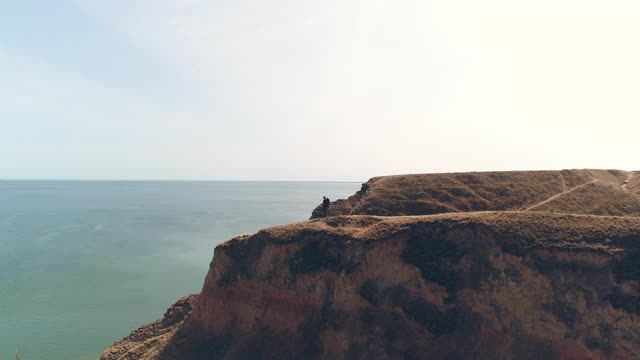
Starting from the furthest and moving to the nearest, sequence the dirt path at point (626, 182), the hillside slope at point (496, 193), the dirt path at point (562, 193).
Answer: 1. the dirt path at point (626, 182)
2. the dirt path at point (562, 193)
3. the hillside slope at point (496, 193)

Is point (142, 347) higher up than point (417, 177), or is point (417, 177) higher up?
point (417, 177)

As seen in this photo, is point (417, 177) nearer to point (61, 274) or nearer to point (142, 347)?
point (142, 347)

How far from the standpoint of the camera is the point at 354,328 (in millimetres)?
29422

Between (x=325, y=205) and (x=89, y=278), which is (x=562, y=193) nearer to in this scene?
(x=325, y=205)

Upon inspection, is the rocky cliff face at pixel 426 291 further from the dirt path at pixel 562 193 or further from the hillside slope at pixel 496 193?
the dirt path at pixel 562 193

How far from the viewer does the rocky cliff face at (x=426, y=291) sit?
2605cm

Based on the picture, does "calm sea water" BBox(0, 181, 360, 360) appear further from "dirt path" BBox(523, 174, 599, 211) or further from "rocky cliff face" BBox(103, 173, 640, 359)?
"dirt path" BBox(523, 174, 599, 211)

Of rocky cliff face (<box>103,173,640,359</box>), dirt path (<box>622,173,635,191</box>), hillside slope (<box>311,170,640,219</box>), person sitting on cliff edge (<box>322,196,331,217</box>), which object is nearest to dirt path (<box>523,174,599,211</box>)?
hillside slope (<box>311,170,640,219</box>)

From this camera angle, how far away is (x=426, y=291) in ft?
94.8

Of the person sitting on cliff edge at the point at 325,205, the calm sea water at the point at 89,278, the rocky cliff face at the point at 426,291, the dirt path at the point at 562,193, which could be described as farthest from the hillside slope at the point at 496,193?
the calm sea water at the point at 89,278

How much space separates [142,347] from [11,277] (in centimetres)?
3954

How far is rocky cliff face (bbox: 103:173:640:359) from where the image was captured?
85.5 ft

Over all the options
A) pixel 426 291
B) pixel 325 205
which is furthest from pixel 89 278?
pixel 426 291

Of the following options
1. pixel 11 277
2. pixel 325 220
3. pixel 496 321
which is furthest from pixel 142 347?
pixel 11 277
